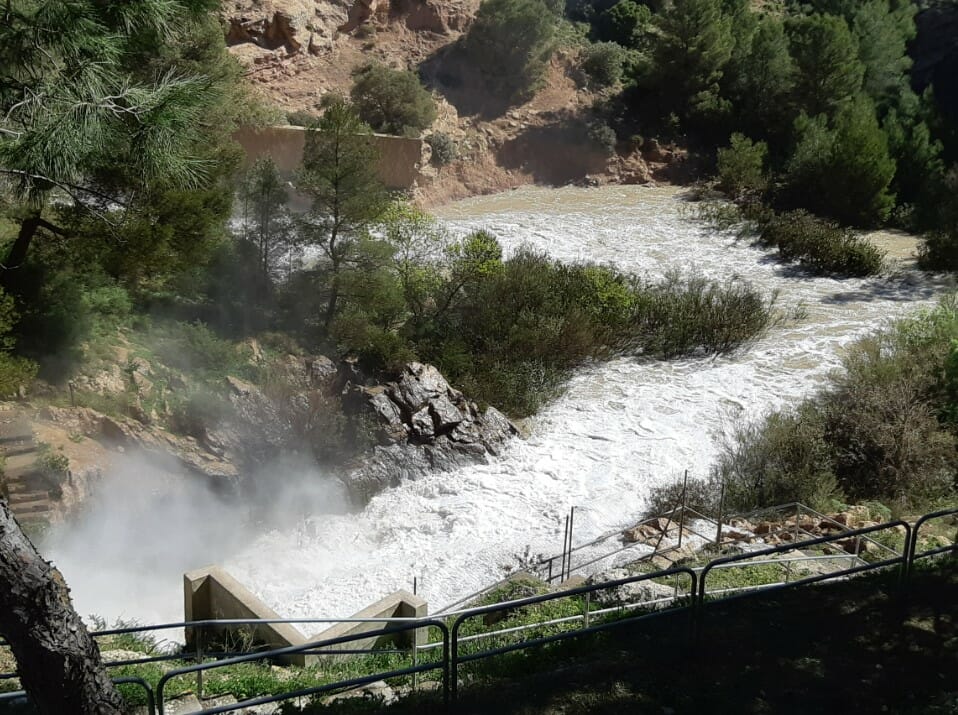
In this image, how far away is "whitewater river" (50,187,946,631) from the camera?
13656mm

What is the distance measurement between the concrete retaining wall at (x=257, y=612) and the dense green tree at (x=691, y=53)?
2898 centimetres

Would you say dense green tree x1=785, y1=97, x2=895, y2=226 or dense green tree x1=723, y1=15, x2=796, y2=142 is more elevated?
dense green tree x1=723, y1=15, x2=796, y2=142

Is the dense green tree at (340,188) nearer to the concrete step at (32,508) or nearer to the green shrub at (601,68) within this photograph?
the concrete step at (32,508)

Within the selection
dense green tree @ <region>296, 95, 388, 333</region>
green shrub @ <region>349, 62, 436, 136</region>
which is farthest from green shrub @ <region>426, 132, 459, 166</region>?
dense green tree @ <region>296, 95, 388, 333</region>

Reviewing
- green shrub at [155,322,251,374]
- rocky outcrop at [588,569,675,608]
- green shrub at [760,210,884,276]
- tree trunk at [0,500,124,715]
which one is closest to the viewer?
tree trunk at [0,500,124,715]

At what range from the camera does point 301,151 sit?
24.5 metres

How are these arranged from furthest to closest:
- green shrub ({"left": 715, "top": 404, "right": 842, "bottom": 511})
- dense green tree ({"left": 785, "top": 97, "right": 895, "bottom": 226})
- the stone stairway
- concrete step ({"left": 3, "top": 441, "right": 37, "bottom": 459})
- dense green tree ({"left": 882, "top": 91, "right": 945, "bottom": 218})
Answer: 1. dense green tree ({"left": 882, "top": 91, "right": 945, "bottom": 218})
2. dense green tree ({"left": 785, "top": 97, "right": 895, "bottom": 226})
3. green shrub ({"left": 715, "top": 404, "right": 842, "bottom": 511})
4. concrete step ({"left": 3, "top": 441, "right": 37, "bottom": 459})
5. the stone stairway

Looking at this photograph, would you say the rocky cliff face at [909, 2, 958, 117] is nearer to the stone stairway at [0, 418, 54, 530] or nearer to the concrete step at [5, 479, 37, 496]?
the stone stairway at [0, 418, 54, 530]

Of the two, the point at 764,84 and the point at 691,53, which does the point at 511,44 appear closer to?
the point at 691,53

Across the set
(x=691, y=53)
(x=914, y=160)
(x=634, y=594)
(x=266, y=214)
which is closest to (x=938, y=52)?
(x=914, y=160)

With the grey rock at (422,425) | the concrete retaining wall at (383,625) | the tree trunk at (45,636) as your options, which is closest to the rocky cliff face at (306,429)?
the grey rock at (422,425)

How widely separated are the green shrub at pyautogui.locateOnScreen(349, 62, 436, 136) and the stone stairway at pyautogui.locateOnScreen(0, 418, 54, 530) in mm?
18256

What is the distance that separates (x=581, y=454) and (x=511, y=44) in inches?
817

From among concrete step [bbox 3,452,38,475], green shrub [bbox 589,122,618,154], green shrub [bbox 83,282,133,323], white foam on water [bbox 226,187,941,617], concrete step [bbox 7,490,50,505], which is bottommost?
white foam on water [bbox 226,187,941,617]
